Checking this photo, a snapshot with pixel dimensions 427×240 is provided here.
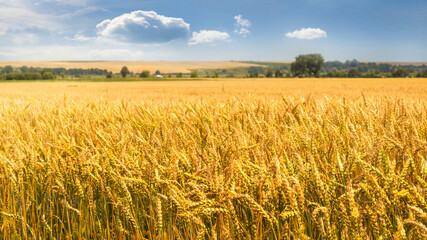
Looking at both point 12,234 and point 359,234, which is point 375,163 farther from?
point 12,234

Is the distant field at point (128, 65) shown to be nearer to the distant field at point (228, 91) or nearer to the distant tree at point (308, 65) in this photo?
the distant tree at point (308, 65)

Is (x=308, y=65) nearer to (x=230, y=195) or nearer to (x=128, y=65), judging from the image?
(x=128, y=65)

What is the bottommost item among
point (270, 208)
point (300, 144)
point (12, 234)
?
point (12, 234)

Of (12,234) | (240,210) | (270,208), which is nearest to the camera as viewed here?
(270,208)

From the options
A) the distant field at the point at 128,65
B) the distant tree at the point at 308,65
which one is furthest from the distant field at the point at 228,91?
the distant field at the point at 128,65

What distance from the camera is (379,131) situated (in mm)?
2459

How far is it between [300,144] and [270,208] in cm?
75

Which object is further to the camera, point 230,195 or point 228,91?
point 228,91

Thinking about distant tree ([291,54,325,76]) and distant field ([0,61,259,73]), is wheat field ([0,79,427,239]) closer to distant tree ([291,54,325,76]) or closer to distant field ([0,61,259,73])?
distant tree ([291,54,325,76])

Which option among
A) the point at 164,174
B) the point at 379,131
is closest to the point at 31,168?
the point at 164,174

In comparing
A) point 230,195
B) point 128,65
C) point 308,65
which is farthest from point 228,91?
point 128,65

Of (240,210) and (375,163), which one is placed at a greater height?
(375,163)

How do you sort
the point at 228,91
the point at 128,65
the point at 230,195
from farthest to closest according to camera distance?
the point at 128,65
the point at 228,91
the point at 230,195

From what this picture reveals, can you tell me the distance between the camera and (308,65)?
330 ft
